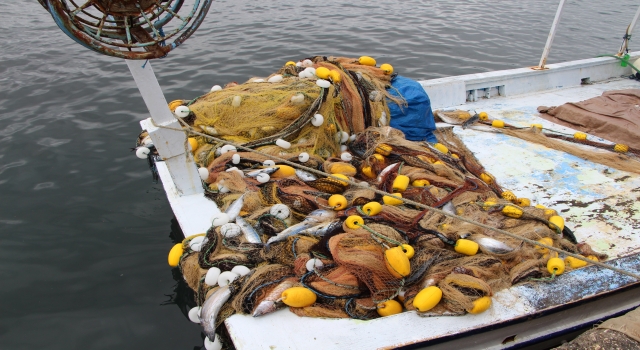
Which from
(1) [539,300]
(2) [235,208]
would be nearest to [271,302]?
(2) [235,208]

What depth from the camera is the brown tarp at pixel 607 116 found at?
5617mm

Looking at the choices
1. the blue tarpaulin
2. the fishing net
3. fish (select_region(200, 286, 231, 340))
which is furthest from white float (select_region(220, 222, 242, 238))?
the blue tarpaulin

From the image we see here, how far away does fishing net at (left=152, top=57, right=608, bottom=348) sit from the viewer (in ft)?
10.1

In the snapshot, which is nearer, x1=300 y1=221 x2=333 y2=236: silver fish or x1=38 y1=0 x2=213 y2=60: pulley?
x1=38 y1=0 x2=213 y2=60: pulley

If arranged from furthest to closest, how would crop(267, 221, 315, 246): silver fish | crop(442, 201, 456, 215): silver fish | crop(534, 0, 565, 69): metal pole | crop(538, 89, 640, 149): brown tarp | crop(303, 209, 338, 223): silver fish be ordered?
crop(534, 0, 565, 69): metal pole → crop(538, 89, 640, 149): brown tarp → crop(442, 201, 456, 215): silver fish → crop(303, 209, 338, 223): silver fish → crop(267, 221, 315, 246): silver fish

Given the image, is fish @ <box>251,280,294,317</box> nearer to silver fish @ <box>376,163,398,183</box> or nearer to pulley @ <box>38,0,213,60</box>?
silver fish @ <box>376,163,398,183</box>

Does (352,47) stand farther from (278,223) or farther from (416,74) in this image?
(278,223)

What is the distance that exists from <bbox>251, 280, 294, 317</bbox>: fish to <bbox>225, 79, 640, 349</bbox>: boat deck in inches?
1.7

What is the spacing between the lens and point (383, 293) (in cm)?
306

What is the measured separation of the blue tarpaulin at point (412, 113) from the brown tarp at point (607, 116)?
225 centimetres

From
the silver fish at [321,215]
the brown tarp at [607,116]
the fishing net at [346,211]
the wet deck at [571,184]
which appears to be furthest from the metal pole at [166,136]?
the brown tarp at [607,116]

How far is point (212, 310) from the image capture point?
2.97m

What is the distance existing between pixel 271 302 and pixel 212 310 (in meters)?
0.41

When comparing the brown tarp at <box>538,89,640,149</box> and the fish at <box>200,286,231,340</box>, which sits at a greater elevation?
the brown tarp at <box>538,89,640,149</box>
